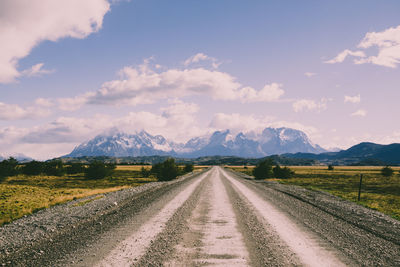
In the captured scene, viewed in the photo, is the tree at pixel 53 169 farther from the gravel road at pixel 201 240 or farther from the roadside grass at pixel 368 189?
the gravel road at pixel 201 240

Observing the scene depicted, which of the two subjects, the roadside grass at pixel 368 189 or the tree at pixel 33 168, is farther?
the tree at pixel 33 168

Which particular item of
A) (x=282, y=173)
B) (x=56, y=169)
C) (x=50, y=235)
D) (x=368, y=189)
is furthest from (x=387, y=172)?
(x=56, y=169)

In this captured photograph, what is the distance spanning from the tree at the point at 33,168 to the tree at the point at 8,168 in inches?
127

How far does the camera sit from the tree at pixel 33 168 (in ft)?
225

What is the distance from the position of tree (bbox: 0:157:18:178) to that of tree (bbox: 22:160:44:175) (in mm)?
3216

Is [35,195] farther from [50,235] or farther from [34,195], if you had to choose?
[50,235]

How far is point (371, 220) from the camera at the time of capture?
10.9 metres

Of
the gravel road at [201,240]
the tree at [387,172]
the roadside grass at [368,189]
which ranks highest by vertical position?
the gravel road at [201,240]

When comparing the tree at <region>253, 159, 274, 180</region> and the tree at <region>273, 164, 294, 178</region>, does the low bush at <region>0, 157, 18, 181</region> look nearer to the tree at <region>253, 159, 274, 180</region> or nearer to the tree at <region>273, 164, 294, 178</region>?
the tree at <region>253, 159, 274, 180</region>

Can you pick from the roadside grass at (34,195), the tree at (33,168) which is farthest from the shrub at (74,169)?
the roadside grass at (34,195)

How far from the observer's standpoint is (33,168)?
69125 mm

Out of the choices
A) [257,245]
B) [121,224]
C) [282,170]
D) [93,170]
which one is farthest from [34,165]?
[257,245]

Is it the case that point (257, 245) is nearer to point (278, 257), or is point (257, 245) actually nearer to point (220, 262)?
point (278, 257)

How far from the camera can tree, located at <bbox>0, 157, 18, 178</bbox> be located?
5991 cm
